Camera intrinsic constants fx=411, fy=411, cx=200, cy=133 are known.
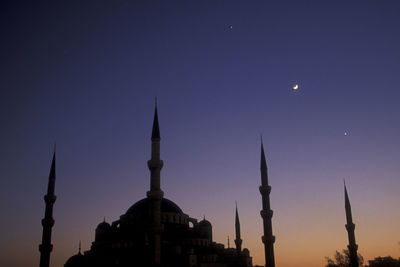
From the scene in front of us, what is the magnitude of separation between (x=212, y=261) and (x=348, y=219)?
15.8 m

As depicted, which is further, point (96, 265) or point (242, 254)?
point (242, 254)

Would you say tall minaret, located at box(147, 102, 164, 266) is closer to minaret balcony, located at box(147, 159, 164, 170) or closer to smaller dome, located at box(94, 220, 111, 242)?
minaret balcony, located at box(147, 159, 164, 170)

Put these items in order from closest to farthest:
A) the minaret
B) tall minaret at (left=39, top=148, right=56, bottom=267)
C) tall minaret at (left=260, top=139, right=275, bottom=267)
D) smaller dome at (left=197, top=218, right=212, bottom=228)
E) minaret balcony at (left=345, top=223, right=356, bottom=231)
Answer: tall minaret at (left=260, top=139, right=275, bottom=267), tall minaret at (left=39, top=148, right=56, bottom=267), minaret balcony at (left=345, top=223, right=356, bottom=231), smaller dome at (left=197, top=218, right=212, bottom=228), the minaret

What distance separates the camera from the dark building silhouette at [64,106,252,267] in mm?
36281

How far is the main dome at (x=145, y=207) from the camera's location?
47.4 metres

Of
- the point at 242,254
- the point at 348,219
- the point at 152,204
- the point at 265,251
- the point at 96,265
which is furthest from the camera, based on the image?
the point at 242,254

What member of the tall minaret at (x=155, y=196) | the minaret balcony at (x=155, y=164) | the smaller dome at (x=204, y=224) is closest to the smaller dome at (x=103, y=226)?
the smaller dome at (x=204, y=224)

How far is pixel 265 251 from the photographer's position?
3891 centimetres

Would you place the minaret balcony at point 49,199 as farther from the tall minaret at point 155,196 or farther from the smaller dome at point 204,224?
the smaller dome at point 204,224

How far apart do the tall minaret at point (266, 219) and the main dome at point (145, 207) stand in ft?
42.0

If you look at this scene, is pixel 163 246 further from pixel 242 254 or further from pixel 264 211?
pixel 242 254

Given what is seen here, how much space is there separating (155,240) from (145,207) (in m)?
12.4

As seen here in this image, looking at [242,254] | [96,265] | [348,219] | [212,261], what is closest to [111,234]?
[96,265]

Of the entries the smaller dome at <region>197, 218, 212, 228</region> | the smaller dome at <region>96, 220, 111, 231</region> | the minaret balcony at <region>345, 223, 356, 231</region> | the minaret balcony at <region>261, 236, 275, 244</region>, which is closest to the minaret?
the smaller dome at <region>197, 218, 212, 228</region>
